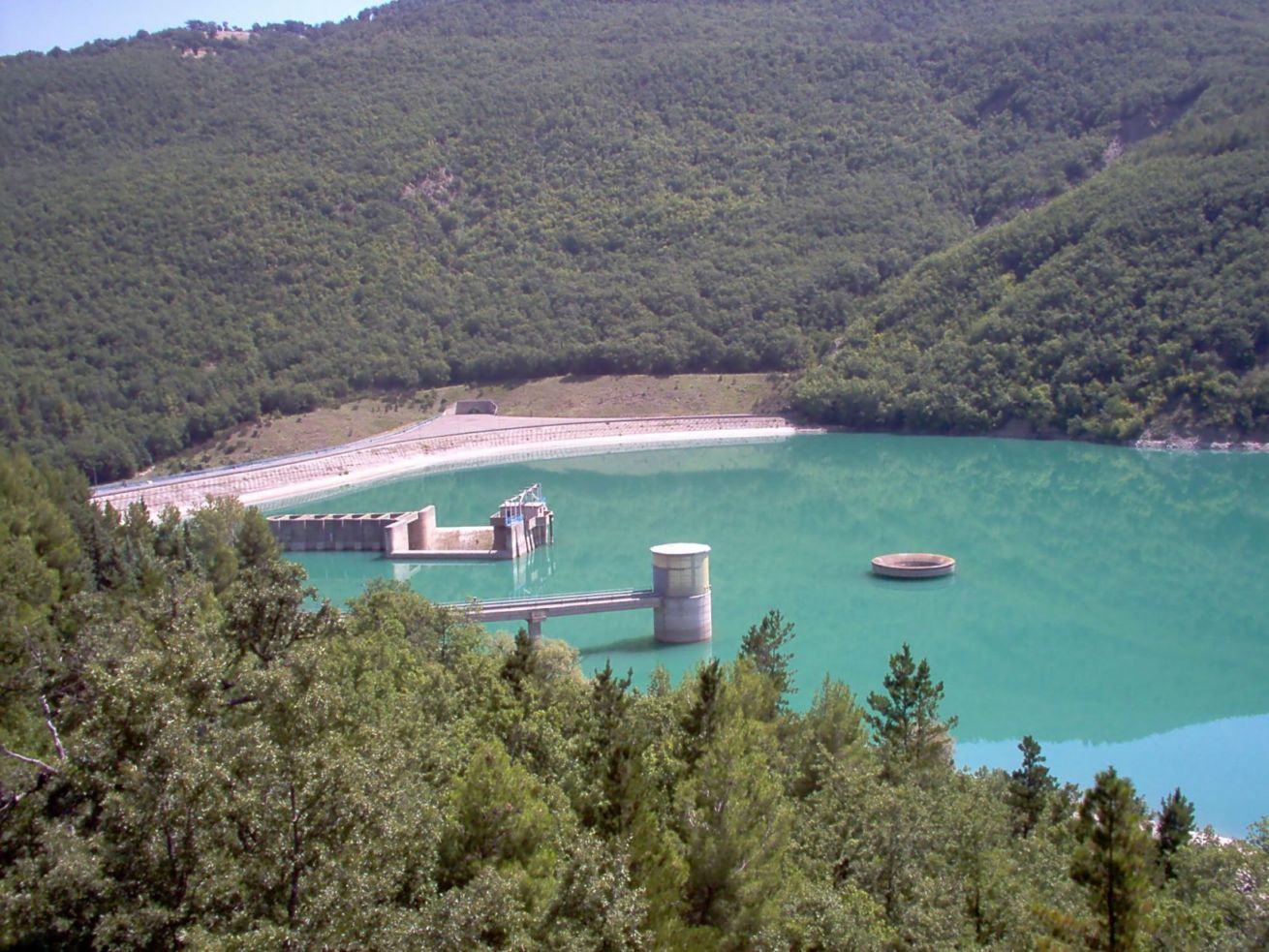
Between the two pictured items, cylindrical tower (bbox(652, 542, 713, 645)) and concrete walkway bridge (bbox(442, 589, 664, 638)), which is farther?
concrete walkway bridge (bbox(442, 589, 664, 638))

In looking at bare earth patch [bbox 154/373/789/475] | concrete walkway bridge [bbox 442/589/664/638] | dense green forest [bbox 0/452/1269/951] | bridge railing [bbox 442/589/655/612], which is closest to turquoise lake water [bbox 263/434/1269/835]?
concrete walkway bridge [bbox 442/589/664/638]

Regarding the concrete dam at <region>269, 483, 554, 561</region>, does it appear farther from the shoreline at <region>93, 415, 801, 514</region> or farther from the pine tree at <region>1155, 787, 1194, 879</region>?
the pine tree at <region>1155, 787, 1194, 879</region>

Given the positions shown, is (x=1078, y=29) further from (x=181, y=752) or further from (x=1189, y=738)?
(x=181, y=752)

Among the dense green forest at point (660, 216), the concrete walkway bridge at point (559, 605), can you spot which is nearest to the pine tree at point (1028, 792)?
the concrete walkway bridge at point (559, 605)

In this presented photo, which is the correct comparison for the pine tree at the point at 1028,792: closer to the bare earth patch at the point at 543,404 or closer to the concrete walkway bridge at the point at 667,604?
the concrete walkway bridge at the point at 667,604

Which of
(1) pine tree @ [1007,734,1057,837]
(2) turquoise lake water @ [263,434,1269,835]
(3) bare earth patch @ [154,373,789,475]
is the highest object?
(1) pine tree @ [1007,734,1057,837]

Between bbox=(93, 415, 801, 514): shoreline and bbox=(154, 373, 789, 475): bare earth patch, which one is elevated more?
bbox=(154, 373, 789, 475): bare earth patch

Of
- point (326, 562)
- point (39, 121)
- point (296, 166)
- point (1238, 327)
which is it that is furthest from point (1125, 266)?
point (39, 121)
